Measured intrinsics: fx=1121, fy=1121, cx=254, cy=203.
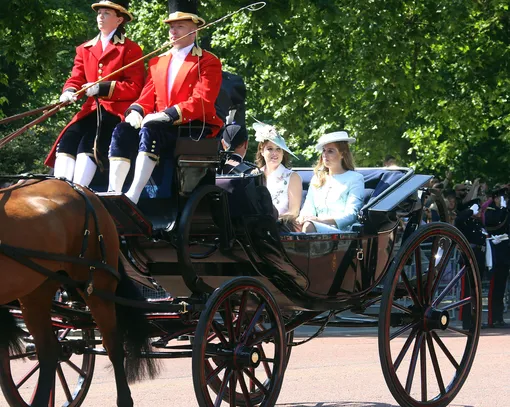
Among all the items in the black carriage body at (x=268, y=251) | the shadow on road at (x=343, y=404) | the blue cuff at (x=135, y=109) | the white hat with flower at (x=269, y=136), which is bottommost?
the shadow on road at (x=343, y=404)

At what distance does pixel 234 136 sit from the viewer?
8.77 metres

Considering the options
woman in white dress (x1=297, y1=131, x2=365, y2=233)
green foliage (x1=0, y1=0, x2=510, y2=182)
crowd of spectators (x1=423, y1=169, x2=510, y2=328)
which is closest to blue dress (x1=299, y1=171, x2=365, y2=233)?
woman in white dress (x1=297, y1=131, x2=365, y2=233)

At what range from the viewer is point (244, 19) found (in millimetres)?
18219

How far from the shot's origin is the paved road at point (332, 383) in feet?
25.4

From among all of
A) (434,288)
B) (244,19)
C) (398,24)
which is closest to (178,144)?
(434,288)

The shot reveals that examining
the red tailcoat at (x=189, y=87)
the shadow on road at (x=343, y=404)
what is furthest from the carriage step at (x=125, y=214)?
the shadow on road at (x=343, y=404)

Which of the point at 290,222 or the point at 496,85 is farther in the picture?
the point at 496,85

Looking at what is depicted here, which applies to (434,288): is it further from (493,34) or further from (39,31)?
(493,34)

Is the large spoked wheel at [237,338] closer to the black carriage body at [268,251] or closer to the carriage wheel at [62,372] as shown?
the black carriage body at [268,251]

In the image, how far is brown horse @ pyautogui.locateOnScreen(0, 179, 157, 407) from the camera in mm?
5852

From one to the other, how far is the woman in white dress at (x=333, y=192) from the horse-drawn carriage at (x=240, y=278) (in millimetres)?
240

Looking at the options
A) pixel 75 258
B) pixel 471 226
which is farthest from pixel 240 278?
pixel 471 226

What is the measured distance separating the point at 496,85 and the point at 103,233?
1776 cm

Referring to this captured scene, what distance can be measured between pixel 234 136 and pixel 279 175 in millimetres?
672
